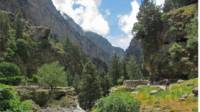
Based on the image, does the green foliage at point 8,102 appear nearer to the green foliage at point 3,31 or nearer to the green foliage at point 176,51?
the green foliage at point 176,51

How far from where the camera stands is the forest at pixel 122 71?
37.1 meters

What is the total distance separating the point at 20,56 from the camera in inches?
5384

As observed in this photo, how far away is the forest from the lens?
3709 centimetres

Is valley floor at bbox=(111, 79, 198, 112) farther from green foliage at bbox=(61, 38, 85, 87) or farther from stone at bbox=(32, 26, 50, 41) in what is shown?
green foliage at bbox=(61, 38, 85, 87)

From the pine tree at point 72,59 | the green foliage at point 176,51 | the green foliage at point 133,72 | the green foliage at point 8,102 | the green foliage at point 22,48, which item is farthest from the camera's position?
the pine tree at point 72,59

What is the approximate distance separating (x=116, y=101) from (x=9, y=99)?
45.8 ft

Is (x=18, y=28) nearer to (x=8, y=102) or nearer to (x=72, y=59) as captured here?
(x=72, y=59)

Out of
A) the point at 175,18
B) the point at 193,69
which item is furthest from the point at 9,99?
the point at 175,18

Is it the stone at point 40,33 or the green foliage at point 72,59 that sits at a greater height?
the stone at point 40,33

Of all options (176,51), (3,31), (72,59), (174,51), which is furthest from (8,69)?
(72,59)

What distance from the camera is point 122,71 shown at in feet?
462

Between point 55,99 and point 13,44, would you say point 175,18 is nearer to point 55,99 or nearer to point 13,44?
point 55,99

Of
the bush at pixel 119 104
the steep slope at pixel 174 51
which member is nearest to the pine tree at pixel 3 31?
the steep slope at pixel 174 51

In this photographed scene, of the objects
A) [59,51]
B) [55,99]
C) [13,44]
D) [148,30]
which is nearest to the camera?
[148,30]
